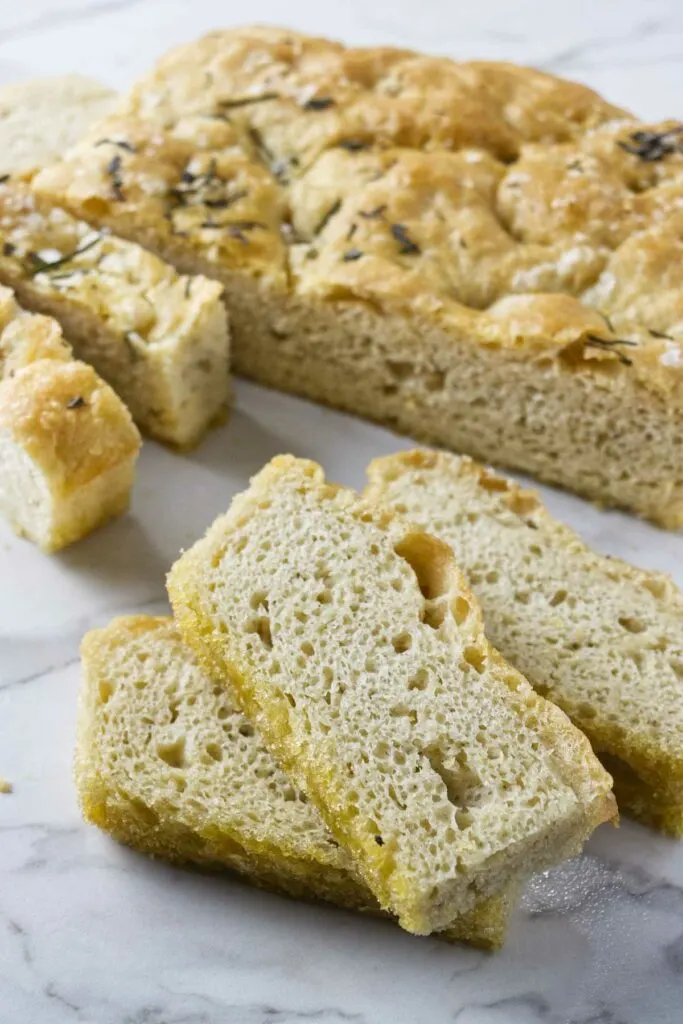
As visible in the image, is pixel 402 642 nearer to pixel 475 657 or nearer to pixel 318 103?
pixel 475 657

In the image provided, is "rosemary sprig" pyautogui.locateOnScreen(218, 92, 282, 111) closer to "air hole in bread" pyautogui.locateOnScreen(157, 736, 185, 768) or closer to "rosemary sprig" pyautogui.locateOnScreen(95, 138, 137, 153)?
"rosemary sprig" pyautogui.locateOnScreen(95, 138, 137, 153)

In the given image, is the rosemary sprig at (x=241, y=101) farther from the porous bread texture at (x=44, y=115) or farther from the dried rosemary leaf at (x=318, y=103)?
the porous bread texture at (x=44, y=115)

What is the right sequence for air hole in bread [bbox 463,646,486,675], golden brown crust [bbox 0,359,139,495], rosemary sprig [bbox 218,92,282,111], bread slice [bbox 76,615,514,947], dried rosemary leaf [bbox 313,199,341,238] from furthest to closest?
rosemary sprig [bbox 218,92,282,111] → dried rosemary leaf [bbox 313,199,341,238] → golden brown crust [bbox 0,359,139,495] → air hole in bread [bbox 463,646,486,675] → bread slice [bbox 76,615,514,947]

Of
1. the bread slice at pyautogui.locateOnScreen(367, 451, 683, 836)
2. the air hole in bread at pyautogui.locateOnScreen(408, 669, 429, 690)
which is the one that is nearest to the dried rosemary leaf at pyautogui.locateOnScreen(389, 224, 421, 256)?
the bread slice at pyautogui.locateOnScreen(367, 451, 683, 836)

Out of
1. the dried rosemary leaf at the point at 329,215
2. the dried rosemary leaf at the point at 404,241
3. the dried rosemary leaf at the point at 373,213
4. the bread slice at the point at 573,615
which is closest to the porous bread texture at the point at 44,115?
the dried rosemary leaf at the point at 329,215

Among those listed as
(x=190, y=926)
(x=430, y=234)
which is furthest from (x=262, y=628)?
→ (x=430, y=234)

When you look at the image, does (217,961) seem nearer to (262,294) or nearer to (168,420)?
(168,420)

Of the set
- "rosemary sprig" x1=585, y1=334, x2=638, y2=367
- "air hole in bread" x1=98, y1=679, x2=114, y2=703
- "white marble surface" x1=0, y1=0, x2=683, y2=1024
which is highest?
"rosemary sprig" x1=585, y1=334, x2=638, y2=367
